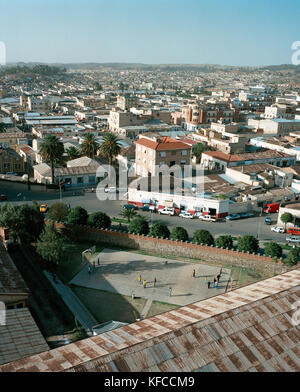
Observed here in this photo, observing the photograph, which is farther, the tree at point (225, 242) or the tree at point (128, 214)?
the tree at point (128, 214)

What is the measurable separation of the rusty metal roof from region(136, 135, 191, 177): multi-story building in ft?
122

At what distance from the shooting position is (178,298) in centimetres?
2847

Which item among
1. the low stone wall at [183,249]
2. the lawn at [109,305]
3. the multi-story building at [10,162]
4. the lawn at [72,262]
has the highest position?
the multi-story building at [10,162]

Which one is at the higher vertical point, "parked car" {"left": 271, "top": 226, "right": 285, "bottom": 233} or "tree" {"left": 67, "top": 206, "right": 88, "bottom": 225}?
"tree" {"left": 67, "top": 206, "right": 88, "bottom": 225}

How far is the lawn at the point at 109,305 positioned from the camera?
84.7 ft

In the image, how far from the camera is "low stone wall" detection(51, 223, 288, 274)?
33.2 meters

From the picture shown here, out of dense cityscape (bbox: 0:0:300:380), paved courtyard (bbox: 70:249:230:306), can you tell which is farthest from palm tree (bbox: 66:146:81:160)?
paved courtyard (bbox: 70:249:230:306)

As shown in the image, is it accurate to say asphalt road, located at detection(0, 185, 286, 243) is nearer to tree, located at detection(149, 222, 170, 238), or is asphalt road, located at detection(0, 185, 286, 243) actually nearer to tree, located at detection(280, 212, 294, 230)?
tree, located at detection(280, 212, 294, 230)

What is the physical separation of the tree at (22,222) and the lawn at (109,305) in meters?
7.79

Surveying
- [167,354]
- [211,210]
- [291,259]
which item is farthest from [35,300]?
[211,210]

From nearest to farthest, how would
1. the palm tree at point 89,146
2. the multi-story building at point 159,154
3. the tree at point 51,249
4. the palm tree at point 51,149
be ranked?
the tree at point 51,249 → the palm tree at point 51,149 → the multi-story building at point 159,154 → the palm tree at point 89,146

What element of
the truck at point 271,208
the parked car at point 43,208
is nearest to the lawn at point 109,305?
the parked car at point 43,208

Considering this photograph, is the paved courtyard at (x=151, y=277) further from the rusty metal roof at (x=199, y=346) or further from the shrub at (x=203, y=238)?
the rusty metal roof at (x=199, y=346)
